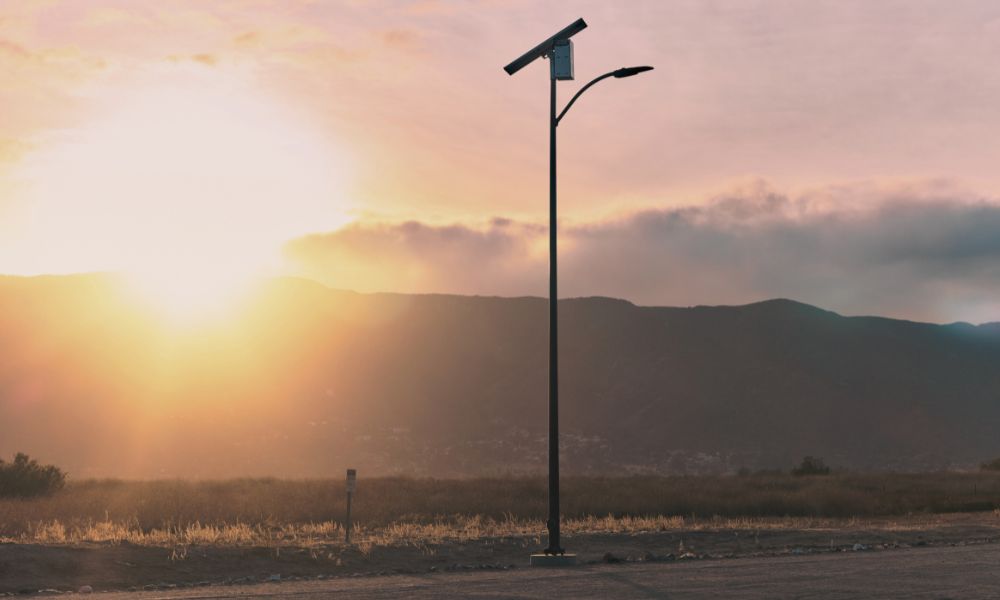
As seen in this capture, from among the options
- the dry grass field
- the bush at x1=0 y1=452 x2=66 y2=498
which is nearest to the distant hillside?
the bush at x1=0 y1=452 x2=66 y2=498

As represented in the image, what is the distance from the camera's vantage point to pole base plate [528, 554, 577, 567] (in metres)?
20.6

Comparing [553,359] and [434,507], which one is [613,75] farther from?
[434,507]

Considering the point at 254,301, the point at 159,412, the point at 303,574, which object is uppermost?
the point at 254,301

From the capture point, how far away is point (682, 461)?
4060 inches

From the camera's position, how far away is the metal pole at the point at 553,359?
2103cm

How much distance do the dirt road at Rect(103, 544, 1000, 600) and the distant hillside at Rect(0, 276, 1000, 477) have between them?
8009cm

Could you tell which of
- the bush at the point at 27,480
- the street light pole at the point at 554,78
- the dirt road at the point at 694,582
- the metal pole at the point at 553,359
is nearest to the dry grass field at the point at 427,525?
the metal pole at the point at 553,359

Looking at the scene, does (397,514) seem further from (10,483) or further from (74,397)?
(74,397)

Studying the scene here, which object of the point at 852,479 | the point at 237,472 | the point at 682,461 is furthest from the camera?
the point at 682,461

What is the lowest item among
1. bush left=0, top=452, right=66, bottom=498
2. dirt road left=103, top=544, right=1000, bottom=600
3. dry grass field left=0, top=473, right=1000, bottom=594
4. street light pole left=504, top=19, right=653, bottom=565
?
dirt road left=103, top=544, right=1000, bottom=600

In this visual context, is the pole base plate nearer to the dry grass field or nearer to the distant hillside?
the dry grass field

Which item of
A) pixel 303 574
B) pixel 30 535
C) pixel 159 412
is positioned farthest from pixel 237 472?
pixel 303 574

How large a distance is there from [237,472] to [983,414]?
69.6 m

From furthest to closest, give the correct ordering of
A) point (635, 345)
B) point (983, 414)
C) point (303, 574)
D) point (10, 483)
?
1. point (635, 345)
2. point (983, 414)
3. point (10, 483)
4. point (303, 574)
